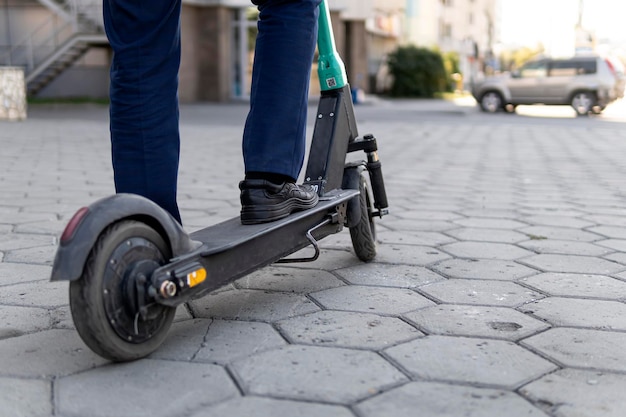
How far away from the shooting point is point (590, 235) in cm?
360

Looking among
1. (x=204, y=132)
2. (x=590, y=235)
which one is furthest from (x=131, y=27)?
(x=204, y=132)

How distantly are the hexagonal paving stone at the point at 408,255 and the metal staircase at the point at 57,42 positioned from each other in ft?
56.0

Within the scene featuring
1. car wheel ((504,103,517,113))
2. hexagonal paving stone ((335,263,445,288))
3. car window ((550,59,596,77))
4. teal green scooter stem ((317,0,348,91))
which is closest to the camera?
hexagonal paving stone ((335,263,445,288))

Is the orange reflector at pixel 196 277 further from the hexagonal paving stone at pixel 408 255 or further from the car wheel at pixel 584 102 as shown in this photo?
the car wheel at pixel 584 102

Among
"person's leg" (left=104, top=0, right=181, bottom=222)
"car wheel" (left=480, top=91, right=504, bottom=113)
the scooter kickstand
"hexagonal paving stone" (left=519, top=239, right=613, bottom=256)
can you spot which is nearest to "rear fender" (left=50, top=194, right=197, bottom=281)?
"person's leg" (left=104, top=0, right=181, bottom=222)

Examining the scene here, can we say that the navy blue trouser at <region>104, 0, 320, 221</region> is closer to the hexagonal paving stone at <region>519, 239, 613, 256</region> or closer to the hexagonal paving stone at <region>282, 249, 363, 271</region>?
the hexagonal paving stone at <region>282, 249, 363, 271</region>

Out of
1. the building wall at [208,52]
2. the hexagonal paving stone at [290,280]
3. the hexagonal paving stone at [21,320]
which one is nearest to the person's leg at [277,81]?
the hexagonal paving stone at [290,280]

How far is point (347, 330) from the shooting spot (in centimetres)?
209

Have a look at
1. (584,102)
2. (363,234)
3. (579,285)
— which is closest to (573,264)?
(579,285)

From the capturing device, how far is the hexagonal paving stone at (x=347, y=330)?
2.00 metres

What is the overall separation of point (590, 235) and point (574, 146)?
6.16 m

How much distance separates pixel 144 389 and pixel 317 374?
0.40m

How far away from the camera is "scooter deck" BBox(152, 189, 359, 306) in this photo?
184cm

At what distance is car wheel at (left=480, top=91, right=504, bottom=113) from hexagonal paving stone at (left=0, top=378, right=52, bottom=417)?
18.9 metres
